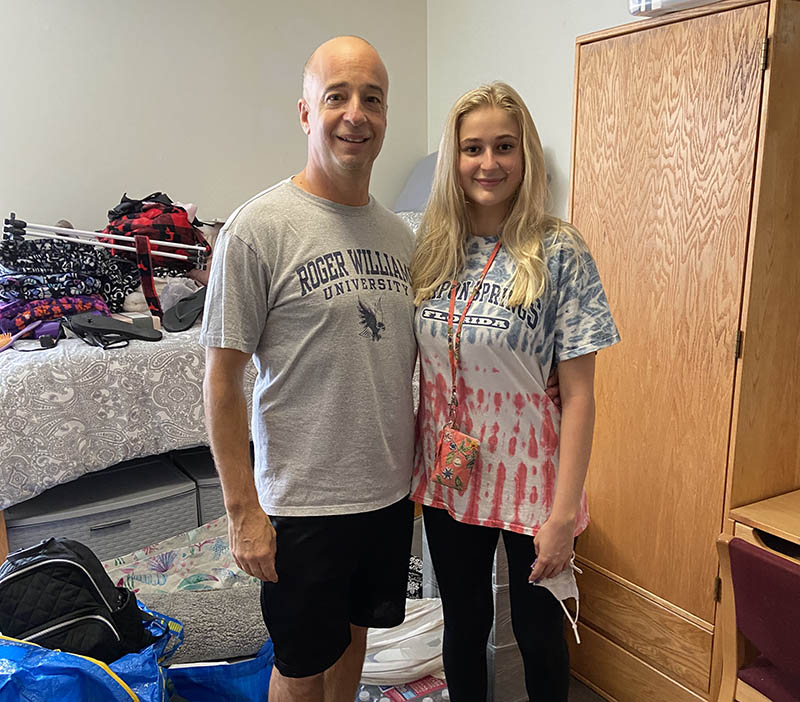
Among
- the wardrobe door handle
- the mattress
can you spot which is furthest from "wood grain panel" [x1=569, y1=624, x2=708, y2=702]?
the wardrobe door handle

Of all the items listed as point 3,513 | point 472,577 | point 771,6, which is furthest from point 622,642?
point 3,513

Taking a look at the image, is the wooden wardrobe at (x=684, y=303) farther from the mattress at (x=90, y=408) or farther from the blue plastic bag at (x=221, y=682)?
the mattress at (x=90, y=408)

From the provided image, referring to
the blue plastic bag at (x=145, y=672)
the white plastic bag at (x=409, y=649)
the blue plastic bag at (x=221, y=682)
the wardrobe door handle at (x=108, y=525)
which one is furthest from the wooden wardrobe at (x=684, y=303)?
the wardrobe door handle at (x=108, y=525)

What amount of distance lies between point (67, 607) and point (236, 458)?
0.61m

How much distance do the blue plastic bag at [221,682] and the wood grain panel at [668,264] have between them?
924 millimetres

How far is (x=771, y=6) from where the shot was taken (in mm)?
1420

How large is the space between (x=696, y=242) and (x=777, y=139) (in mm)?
254

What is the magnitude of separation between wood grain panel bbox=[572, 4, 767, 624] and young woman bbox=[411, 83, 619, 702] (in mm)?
459

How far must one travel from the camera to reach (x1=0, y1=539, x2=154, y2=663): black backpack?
146cm

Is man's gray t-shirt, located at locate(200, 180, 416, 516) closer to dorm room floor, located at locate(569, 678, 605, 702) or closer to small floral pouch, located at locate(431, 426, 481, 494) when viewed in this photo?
small floral pouch, located at locate(431, 426, 481, 494)

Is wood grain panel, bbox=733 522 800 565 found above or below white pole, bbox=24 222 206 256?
below

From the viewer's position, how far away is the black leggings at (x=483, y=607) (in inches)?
53.4

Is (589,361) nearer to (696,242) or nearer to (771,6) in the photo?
(696,242)

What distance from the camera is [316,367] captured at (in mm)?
1213
